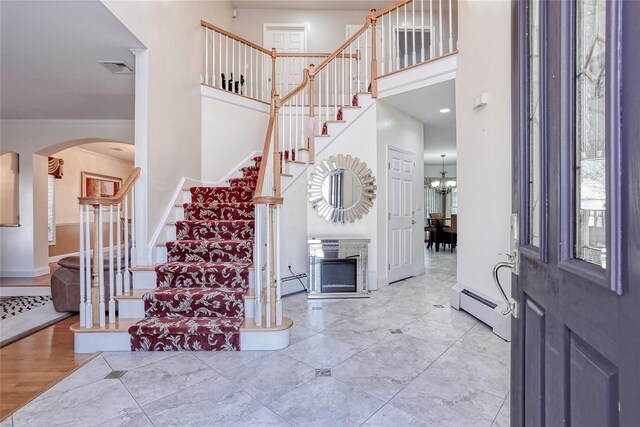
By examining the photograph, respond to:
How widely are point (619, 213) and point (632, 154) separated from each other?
0.10m

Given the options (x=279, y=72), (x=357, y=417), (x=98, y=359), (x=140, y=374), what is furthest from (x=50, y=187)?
(x=357, y=417)

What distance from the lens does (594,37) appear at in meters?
0.63

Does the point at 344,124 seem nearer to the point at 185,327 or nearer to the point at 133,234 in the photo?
the point at 133,234

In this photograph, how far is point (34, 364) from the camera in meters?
2.22

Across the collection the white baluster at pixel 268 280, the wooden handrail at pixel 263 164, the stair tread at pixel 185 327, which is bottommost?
the stair tread at pixel 185 327

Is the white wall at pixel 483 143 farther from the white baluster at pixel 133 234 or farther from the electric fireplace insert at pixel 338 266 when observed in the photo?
the white baluster at pixel 133 234

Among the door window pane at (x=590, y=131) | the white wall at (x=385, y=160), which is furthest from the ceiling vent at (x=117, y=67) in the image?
the door window pane at (x=590, y=131)

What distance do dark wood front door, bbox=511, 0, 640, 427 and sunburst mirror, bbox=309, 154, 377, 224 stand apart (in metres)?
3.14

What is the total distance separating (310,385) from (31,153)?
6257 millimetres

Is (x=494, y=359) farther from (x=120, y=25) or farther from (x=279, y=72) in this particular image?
(x=279, y=72)

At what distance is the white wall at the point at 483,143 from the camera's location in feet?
8.66

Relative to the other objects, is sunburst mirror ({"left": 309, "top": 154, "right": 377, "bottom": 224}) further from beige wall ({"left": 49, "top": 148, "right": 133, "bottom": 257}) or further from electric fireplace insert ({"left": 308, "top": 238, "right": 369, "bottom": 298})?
beige wall ({"left": 49, "top": 148, "right": 133, "bottom": 257})

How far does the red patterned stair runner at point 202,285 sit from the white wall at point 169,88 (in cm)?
42

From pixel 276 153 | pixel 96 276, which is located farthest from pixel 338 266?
pixel 96 276
